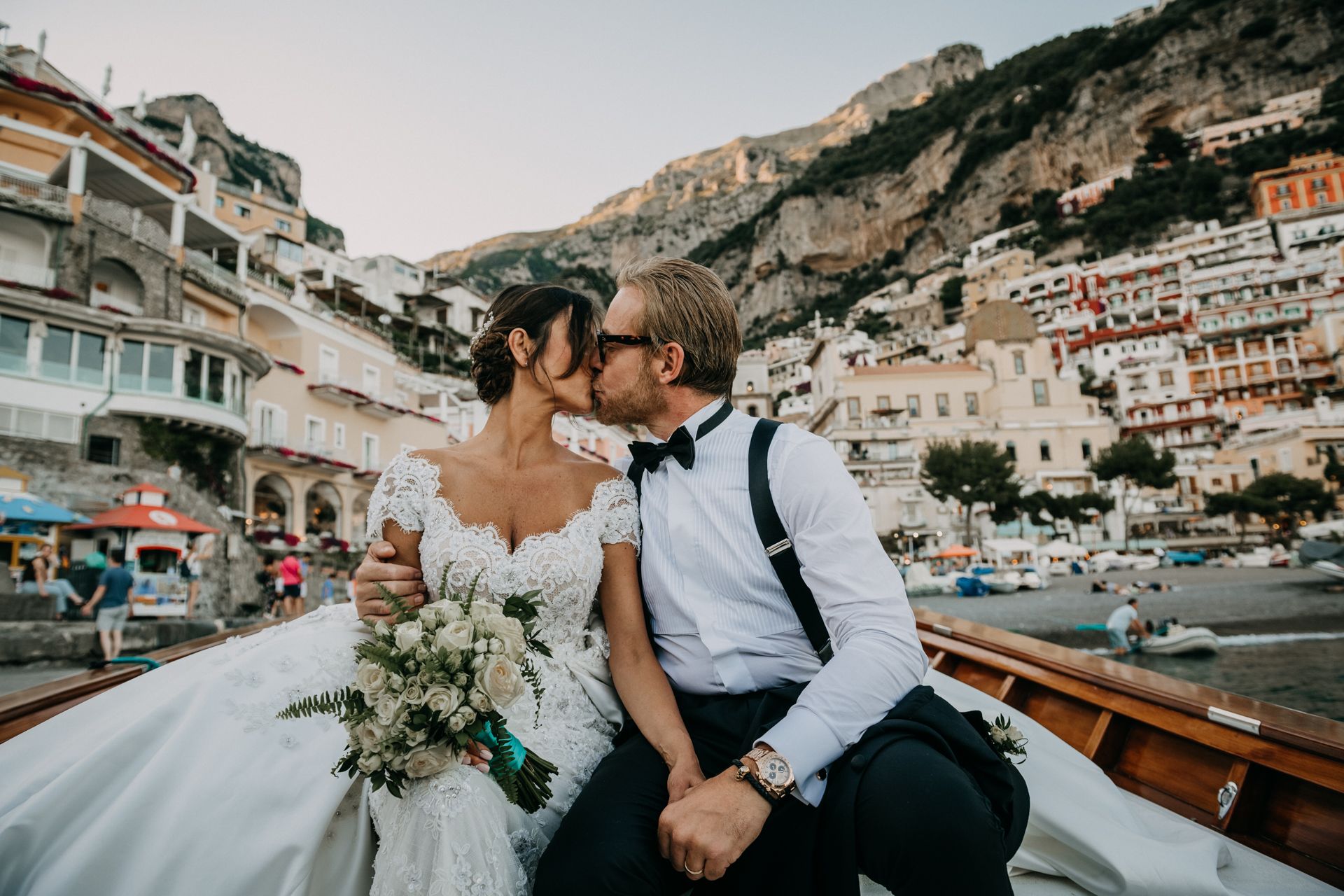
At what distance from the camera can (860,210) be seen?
313 feet

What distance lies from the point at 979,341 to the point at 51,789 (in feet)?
170

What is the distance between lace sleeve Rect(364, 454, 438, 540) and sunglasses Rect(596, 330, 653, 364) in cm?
Result: 69

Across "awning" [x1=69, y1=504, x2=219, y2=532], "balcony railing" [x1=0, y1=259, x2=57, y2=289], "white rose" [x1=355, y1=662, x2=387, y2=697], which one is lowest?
"white rose" [x1=355, y1=662, x2=387, y2=697]

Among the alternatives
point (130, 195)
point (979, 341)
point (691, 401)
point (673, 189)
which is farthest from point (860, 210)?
point (691, 401)

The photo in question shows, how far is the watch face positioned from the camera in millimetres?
1500

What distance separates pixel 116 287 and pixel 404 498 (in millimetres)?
23863

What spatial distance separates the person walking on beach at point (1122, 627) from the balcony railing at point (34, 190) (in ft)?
86.5

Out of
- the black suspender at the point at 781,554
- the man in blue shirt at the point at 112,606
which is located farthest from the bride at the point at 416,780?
the man in blue shirt at the point at 112,606

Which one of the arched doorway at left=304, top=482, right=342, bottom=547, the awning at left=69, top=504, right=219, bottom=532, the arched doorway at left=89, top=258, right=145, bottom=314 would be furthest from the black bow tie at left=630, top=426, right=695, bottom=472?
the arched doorway at left=304, top=482, right=342, bottom=547

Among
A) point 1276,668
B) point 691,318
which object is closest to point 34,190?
point 691,318

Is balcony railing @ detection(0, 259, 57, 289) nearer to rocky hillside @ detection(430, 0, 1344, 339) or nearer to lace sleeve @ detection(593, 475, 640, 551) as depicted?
lace sleeve @ detection(593, 475, 640, 551)

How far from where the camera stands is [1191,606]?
723 inches

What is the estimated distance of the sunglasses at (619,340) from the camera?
2.31 metres

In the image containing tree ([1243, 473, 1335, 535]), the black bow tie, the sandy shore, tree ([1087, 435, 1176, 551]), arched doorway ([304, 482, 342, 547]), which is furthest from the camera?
tree ([1087, 435, 1176, 551])
